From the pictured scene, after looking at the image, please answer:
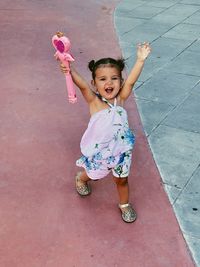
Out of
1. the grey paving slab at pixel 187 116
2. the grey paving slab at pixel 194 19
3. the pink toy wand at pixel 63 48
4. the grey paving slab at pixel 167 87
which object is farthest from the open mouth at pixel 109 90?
the grey paving slab at pixel 194 19

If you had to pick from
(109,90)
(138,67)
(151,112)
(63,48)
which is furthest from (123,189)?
(151,112)

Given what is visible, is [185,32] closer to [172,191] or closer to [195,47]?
[195,47]

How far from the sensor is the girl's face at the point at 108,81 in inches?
116

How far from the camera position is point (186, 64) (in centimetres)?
612

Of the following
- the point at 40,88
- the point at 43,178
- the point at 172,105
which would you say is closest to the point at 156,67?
the point at 172,105

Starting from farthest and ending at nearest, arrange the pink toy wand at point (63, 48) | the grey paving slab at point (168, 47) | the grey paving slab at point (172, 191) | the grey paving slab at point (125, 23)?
the grey paving slab at point (125, 23), the grey paving slab at point (168, 47), the grey paving slab at point (172, 191), the pink toy wand at point (63, 48)

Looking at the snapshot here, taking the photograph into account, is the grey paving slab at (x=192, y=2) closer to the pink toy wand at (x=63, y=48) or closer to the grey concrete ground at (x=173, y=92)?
the grey concrete ground at (x=173, y=92)

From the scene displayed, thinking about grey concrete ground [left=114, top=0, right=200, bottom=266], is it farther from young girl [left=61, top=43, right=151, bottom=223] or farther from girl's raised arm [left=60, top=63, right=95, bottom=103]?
girl's raised arm [left=60, top=63, right=95, bottom=103]

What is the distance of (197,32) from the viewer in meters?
7.51

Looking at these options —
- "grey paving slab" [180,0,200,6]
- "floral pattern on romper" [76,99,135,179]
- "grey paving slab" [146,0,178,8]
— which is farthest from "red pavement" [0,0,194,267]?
"grey paving slab" [180,0,200,6]

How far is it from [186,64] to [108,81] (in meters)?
3.47

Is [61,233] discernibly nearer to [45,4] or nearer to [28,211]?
[28,211]

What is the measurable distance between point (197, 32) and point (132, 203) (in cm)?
495

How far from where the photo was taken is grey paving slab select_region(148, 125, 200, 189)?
377cm
